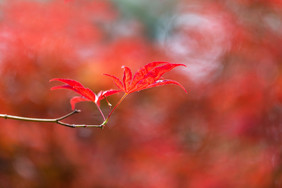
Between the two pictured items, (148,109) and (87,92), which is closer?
(87,92)

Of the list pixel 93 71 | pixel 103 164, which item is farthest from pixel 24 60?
pixel 103 164

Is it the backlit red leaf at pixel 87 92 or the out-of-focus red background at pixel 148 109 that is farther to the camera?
the out-of-focus red background at pixel 148 109

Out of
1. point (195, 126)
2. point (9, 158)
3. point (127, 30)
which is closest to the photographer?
point (9, 158)

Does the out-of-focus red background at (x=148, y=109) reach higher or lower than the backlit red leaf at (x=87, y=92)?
higher

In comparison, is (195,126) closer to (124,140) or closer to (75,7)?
(124,140)

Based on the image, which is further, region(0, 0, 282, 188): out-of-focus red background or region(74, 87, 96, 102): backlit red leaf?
region(0, 0, 282, 188): out-of-focus red background

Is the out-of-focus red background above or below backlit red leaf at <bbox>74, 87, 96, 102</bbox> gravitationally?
above

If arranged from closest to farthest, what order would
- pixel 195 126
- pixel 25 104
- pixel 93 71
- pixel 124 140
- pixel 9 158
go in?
pixel 9 158, pixel 25 104, pixel 93 71, pixel 124 140, pixel 195 126

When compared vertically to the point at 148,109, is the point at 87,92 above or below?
below
